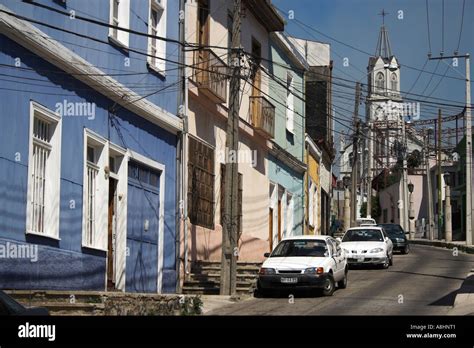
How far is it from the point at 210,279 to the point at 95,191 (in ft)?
19.0

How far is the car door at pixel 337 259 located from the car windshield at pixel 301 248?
28cm

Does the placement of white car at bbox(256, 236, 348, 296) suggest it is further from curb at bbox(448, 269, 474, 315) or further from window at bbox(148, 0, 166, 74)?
window at bbox(148, 0, 166, 74)

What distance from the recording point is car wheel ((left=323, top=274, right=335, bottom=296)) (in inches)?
858

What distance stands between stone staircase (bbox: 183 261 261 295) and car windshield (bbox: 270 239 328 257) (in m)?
1.12

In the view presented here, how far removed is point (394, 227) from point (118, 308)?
101 feet

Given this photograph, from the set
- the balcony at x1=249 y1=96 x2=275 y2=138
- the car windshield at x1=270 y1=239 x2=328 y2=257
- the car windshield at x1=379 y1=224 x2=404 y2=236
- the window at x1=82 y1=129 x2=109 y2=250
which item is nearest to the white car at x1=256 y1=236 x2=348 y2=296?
the car windshield at x1=270 y1=239 x2=328 y2=257

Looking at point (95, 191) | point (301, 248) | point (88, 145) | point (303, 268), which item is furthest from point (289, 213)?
point (88, 145)

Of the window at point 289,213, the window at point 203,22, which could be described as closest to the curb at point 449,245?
the window at point 289,213

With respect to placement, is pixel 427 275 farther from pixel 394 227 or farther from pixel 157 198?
pixel 394 227

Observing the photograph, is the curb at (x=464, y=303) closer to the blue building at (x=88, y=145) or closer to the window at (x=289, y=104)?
the blue building at (x=88, y=145)

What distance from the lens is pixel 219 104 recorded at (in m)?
26.5

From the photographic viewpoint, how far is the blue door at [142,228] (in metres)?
20.9

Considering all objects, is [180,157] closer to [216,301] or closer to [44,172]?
[216,301]
